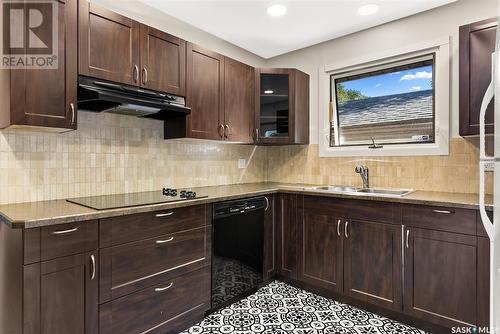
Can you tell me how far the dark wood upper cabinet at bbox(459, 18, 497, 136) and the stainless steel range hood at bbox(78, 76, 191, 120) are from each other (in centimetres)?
215

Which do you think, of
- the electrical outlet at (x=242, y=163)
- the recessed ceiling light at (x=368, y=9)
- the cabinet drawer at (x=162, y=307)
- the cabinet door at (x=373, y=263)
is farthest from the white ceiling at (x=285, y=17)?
the cabinet drawer at (x=162, y=307)

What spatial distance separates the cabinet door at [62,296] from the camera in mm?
1417

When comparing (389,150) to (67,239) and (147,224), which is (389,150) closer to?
(147,224)

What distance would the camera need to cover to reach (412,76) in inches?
112

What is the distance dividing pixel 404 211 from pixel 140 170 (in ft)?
7.21

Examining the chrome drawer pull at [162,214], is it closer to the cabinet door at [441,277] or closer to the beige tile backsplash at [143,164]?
the beige tile backsplash at [143,164]

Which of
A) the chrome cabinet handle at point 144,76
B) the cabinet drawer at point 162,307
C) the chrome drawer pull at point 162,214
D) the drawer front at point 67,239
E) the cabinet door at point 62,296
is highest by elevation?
the chrome cabinet handle at point 144,76

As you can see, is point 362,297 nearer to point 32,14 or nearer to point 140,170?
point 140,170

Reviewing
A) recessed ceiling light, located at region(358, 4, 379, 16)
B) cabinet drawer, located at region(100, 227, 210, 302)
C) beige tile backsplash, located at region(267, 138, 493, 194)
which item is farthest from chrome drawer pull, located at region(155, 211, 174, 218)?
recessed ceiling light, located at region(358, 4, 379, 16)

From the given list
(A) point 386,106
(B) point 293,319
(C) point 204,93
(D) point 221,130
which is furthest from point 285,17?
(B) point 293,319

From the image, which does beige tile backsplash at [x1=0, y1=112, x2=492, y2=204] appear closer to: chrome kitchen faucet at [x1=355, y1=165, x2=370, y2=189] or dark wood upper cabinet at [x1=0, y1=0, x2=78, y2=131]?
chrome kitchen faucet at [x1=355, y1=165, x2=370, y2=189]

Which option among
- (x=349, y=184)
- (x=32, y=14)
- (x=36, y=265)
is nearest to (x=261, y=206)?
(x=349, y=184)

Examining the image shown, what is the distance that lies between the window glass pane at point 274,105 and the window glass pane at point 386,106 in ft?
1.95

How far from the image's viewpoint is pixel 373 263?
2340 millimetres
